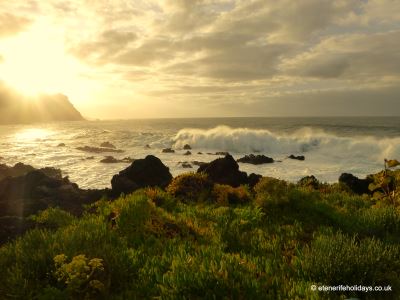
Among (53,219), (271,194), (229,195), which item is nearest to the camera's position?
(53,219)

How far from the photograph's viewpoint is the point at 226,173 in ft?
63.4

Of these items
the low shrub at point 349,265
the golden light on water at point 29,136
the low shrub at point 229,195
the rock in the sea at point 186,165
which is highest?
the low shrub at point 349,265

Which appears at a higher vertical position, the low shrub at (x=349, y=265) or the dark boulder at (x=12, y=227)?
the low shrub at (x=349, y=265)

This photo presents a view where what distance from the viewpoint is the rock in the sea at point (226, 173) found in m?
19.0

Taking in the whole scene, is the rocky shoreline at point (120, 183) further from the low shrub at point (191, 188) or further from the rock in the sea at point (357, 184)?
the low shrub at point (191, 188)

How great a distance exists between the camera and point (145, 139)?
88812mm

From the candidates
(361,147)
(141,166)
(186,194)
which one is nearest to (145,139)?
(361,147)

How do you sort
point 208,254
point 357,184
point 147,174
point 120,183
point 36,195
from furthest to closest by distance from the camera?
point 147,174, point 120,183, point 357,184, point 36,195, point 208,254

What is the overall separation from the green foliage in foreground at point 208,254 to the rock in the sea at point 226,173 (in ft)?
27.1

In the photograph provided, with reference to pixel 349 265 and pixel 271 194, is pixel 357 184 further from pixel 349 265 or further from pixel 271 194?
pixel 349 265

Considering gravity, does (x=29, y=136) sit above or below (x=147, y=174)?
below

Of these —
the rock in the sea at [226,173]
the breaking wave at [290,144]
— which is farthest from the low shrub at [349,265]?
the breaking wave at [290,144]

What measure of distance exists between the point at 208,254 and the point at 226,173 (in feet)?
41.9

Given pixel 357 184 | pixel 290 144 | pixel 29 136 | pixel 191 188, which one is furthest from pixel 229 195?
pixel 29 136
